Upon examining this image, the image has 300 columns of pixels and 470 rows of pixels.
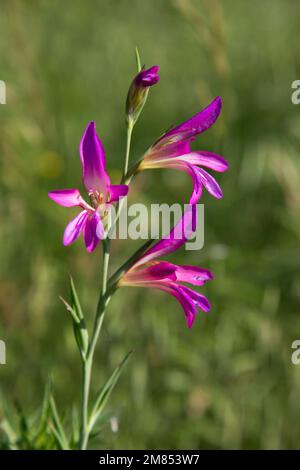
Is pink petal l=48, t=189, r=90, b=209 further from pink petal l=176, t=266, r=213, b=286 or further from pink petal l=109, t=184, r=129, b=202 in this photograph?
pink petal l=176, t=266, r=213, b=286

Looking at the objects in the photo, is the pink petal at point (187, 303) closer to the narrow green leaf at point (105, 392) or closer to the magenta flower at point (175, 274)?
the magenta flower at point (175, 274)

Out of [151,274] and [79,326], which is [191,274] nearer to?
[151,274]

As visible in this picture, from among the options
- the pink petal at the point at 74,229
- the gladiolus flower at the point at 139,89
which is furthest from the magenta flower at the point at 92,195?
the gladiolus flower at the point at 139,89

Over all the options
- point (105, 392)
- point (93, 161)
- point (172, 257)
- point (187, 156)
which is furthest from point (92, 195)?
point (172, 257)

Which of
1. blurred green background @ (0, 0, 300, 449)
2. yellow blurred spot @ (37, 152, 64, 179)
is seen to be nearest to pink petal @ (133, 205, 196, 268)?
blurred green background @ (0, 0, 300, 449)
